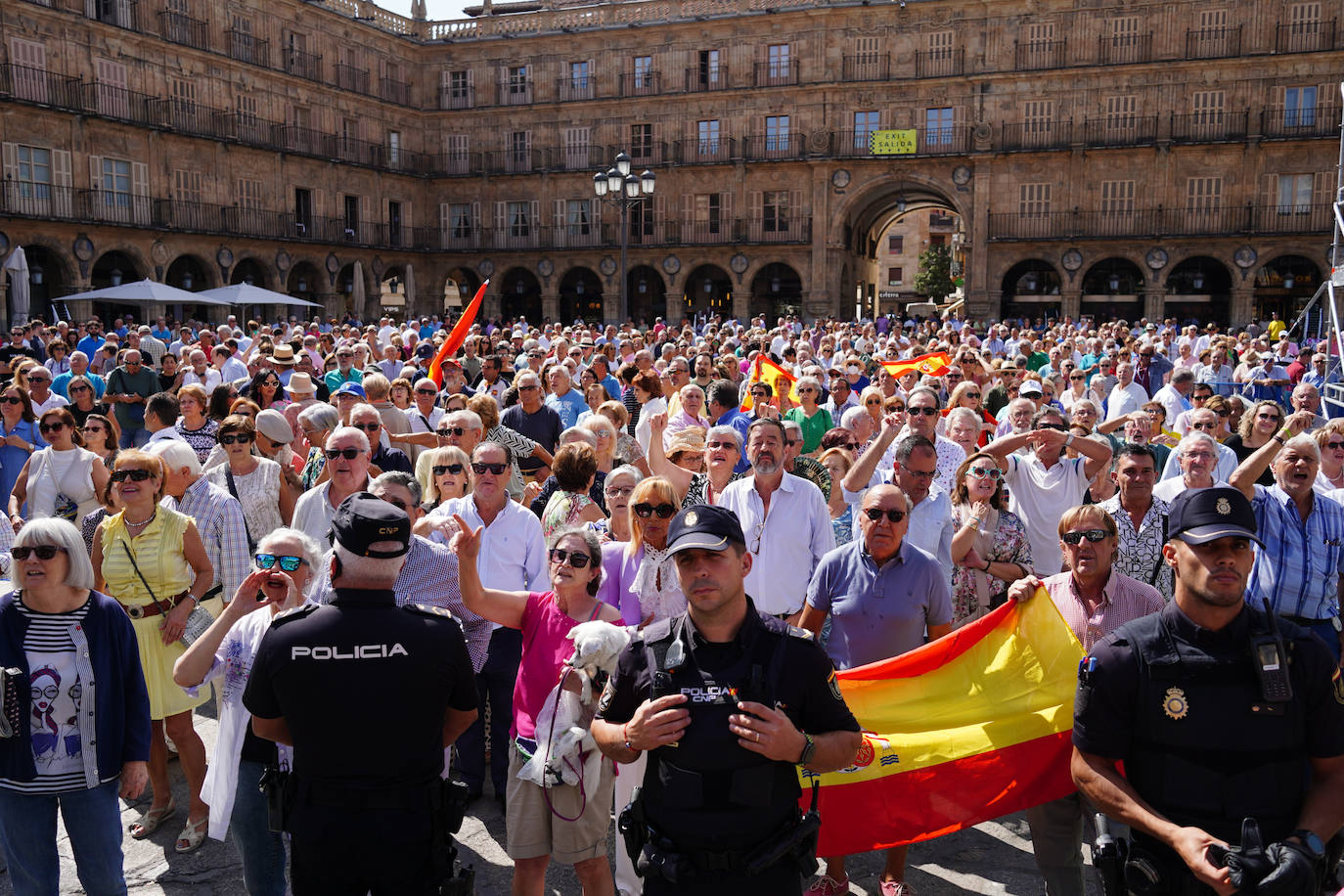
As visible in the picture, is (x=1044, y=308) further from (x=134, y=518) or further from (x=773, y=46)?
(x=134, y=518)

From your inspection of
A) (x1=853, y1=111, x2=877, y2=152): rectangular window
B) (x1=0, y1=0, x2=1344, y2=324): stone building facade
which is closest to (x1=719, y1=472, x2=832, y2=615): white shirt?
(x1=0, y1=0, x2=1344, y2=324): stone building facade

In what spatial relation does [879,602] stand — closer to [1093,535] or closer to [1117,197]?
[1093,535]

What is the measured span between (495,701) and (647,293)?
3993 centimetres

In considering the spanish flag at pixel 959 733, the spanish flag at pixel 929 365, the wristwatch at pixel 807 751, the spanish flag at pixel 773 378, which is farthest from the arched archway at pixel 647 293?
the wristwatch at pixel 807 751

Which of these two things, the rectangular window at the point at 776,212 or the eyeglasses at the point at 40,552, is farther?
the rectangular window at the point at 776,212

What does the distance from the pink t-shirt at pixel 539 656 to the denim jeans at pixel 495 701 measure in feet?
2.62

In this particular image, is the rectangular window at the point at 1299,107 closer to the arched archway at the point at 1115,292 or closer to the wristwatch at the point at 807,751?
the arched archway at the point at 1115,292

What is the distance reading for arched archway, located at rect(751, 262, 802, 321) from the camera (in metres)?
42.2

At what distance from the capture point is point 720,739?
2.96 m

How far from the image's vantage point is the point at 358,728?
319cm

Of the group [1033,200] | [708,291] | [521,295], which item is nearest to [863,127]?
[1033,200]

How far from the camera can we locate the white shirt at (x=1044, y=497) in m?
6.53

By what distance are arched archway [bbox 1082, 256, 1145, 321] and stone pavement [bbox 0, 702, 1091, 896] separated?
120 ft

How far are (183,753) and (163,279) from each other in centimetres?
3158
